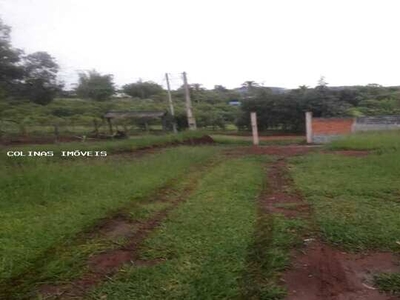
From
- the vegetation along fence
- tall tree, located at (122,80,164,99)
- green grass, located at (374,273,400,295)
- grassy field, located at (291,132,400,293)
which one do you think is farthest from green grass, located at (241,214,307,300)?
tall tree, located at (122,80,164,99)

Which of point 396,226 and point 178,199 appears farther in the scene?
point 178,199

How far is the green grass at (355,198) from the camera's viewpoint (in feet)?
12.5

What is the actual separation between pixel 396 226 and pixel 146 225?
2837mm

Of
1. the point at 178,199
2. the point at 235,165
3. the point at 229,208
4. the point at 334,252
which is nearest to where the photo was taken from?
the point at 334,252

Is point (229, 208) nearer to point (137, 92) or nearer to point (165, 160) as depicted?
point (165, 160)

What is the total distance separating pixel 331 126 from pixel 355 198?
1175cm

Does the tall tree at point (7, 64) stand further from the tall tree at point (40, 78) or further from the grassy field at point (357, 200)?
the grassy field at point (357, 200)

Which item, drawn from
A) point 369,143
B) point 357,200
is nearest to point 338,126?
point 369,143

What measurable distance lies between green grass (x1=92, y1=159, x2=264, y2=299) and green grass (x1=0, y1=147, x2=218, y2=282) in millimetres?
923

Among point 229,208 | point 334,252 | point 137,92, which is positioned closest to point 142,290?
point 334,252

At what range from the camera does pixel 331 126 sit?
16484mm

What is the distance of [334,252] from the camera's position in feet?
11.5

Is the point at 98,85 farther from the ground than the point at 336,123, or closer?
farther from the ground

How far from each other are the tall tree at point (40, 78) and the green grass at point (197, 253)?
469 inches
